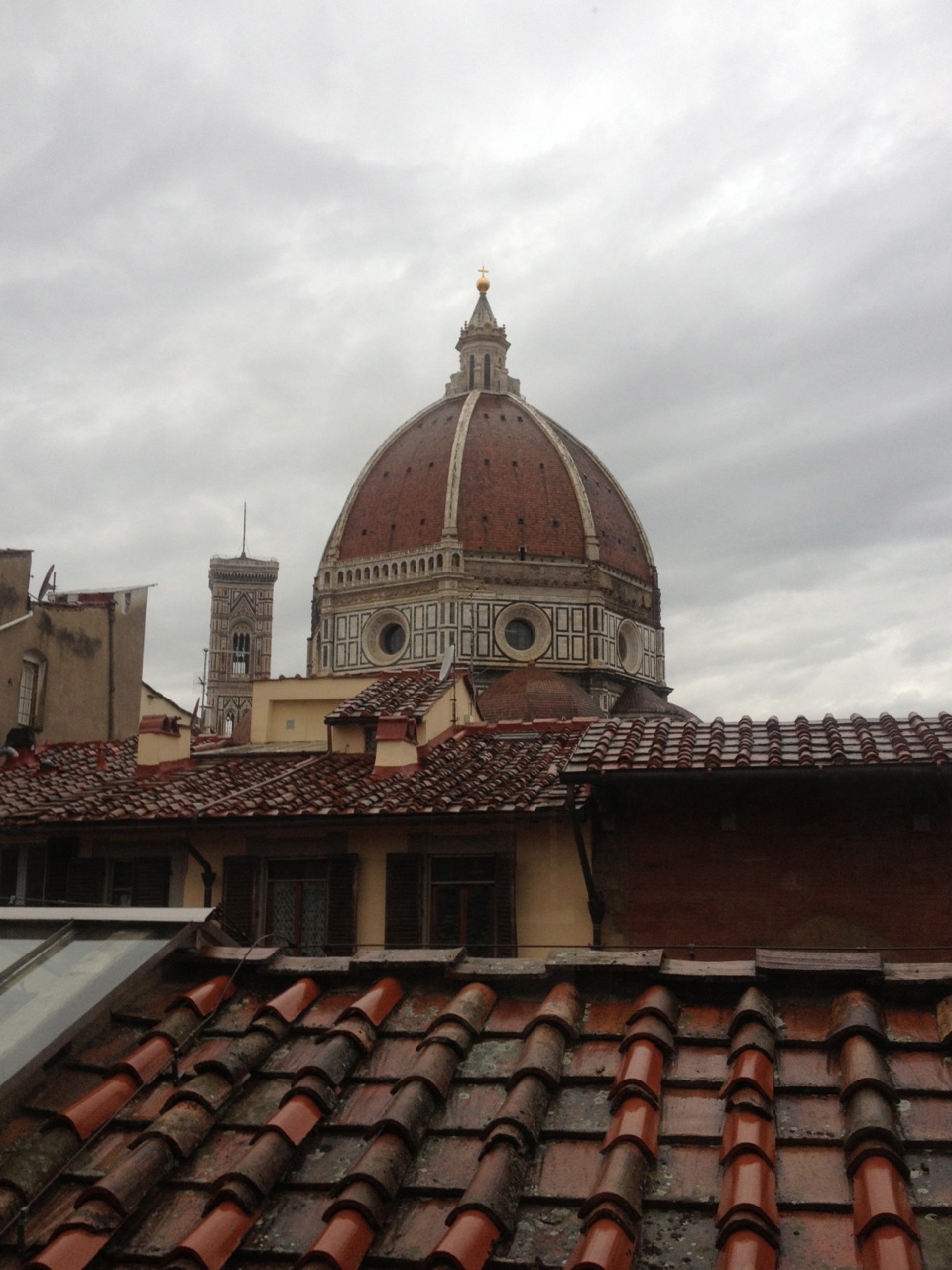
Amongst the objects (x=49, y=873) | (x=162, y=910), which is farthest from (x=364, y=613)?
(x=162, y=910)

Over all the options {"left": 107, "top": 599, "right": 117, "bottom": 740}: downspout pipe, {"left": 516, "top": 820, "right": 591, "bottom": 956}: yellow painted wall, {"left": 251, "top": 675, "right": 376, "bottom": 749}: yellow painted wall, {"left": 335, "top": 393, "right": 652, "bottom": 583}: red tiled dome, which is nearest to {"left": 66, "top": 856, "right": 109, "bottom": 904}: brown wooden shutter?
{"left": 516, "top": 820, "right": 591, "bottom": 956}: yellow painted wall

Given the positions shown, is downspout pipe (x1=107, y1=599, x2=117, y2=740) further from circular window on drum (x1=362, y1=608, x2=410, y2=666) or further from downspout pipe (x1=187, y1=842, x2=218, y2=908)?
circular window on drum (x1=362, y1=608, x2=410, y2=666)

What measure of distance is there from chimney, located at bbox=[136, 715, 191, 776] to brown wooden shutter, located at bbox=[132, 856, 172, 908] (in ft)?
12.3

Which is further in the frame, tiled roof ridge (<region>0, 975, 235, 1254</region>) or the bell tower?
the bell tower

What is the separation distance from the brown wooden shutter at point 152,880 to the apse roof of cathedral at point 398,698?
126 inches

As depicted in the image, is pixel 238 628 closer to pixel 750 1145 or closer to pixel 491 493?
pixel 491 493

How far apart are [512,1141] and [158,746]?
1377 cm

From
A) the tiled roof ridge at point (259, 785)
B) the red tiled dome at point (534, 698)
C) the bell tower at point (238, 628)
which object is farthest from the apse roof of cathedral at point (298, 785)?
the bell tower at point (238, 628)

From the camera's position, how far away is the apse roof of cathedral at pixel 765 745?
10.2 meters

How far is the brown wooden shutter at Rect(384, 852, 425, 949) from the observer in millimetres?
11641

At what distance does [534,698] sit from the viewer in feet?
153

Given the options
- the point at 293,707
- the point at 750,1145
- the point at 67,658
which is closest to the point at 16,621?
the point at 67,658

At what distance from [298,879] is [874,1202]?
9.71m

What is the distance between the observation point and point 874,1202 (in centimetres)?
287
